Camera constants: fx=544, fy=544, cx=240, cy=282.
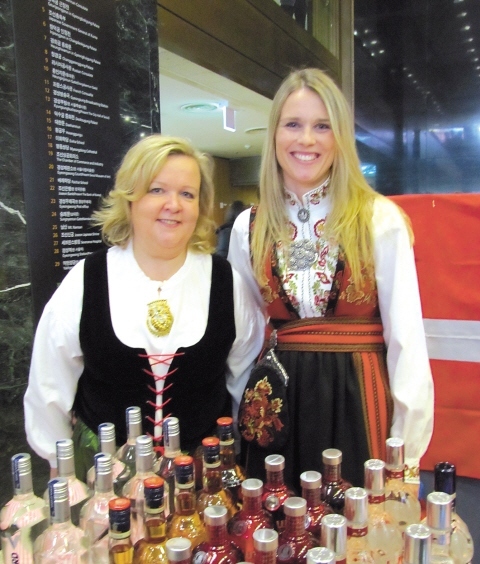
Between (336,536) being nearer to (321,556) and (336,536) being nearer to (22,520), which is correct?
(321,556)

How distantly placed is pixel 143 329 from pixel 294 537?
2.20 ft

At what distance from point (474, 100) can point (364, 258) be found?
425cm

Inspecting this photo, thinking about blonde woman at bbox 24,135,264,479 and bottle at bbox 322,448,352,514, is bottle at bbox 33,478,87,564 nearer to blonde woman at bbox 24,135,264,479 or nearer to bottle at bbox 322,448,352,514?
bottle at bbox 322,448,352,514

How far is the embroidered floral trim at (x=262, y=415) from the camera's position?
1273mm

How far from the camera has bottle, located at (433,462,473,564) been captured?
725 millimetres

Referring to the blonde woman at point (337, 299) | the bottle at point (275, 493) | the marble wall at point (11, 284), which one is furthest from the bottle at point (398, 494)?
the marble wall at point (11, 284)

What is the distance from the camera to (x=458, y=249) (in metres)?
1.95

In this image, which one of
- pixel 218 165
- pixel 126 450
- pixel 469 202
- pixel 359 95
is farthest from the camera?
pixel 218 165

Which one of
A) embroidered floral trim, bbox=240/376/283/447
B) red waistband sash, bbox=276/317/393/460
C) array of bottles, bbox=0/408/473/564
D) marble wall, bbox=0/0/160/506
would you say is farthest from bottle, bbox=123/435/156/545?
marble wall, bbox=0/0/160/506

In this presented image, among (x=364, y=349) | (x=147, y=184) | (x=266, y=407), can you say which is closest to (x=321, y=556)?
(x=266, y=407)

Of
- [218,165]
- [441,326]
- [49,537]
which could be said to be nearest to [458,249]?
[441,326]

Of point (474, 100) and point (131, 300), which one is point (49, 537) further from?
point (474, 100)

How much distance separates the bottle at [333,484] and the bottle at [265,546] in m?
0.21

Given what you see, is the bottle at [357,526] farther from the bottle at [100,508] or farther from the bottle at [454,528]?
the bottle at [100,508]
